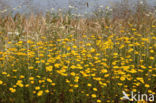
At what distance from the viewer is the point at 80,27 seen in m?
3.83

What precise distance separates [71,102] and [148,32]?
324cm

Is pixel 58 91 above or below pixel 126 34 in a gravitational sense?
below

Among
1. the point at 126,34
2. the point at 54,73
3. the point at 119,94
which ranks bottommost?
the point at 119,94

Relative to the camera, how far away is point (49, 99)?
246 cm

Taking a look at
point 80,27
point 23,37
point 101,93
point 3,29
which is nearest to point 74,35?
point 80,27

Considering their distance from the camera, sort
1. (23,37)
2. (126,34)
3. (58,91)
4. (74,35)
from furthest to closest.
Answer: (126,34) < (74,35) < (23,37) < (58,91)

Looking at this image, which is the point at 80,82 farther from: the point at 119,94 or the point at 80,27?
the point at 80,27

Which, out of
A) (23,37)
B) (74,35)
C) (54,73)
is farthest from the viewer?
(74,35)

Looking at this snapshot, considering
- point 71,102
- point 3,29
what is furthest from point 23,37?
point 71,102

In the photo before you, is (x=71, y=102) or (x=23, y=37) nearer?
(x=71, y=102)

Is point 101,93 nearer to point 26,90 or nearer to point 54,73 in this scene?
point 54,73

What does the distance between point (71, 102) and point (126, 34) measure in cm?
290

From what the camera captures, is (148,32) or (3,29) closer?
(3,29)

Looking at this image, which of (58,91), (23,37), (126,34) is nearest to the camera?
(58,91)
